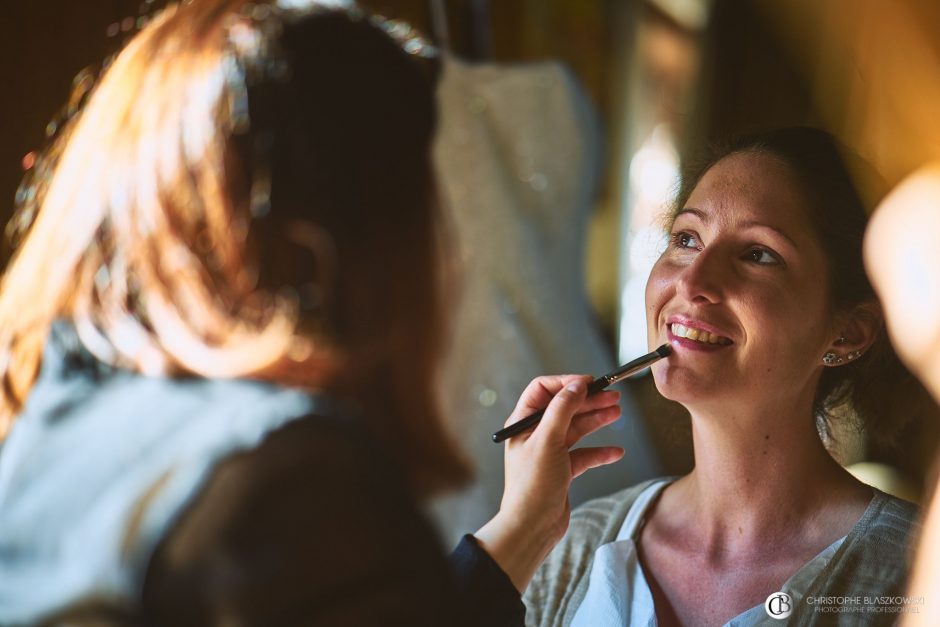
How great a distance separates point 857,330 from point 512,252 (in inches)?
13.0

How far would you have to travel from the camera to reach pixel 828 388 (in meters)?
0.74

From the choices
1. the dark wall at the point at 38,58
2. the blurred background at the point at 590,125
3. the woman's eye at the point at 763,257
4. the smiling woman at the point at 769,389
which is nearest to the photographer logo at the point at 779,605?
the smiling woman at the point at 769,389

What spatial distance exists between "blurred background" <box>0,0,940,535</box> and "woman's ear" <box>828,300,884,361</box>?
7cm

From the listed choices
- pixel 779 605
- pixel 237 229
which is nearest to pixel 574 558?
pixel 779 605

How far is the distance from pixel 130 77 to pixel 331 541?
1.34 feet

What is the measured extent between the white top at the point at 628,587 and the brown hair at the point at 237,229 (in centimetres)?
14

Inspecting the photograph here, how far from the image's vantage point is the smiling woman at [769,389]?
2.33 feet

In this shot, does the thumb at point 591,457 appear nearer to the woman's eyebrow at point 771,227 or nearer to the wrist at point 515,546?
the wrist at point 515,546

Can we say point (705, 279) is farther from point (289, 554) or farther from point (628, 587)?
point (289, 554)

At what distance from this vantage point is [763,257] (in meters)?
0.71

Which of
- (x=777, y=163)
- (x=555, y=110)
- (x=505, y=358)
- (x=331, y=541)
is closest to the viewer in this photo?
(x=331, y=541)

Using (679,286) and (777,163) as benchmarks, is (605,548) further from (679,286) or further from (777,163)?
(777,163)

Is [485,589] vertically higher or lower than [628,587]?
higher

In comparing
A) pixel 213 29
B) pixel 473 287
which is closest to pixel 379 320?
pixel 473 287
